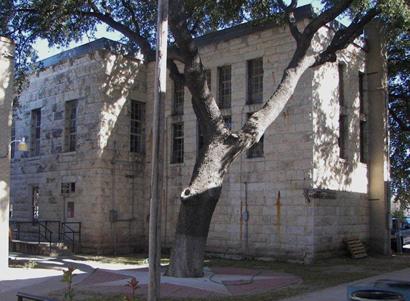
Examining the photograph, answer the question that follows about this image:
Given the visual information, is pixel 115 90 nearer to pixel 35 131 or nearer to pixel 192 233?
pixel 35 131

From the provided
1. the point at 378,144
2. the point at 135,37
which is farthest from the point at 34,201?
the point at 378,144

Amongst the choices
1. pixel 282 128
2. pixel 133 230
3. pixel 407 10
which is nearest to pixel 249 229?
pixel 282 128

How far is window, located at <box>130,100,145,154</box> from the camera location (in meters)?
23.0

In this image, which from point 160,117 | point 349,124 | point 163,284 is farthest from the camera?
point 349,124

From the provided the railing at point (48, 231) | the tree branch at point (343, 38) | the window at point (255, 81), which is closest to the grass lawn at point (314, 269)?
the railing at point (48, 231)

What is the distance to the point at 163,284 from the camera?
11922 mm

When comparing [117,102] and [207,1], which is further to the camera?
[117,102]

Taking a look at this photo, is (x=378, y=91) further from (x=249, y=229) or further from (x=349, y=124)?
(x=249, y=229)

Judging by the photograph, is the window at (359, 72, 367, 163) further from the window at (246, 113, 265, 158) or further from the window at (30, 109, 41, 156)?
the window at (30, 109, 41, 156)

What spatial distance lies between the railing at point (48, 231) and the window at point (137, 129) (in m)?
4.09

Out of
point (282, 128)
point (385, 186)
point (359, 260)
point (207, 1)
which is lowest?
point (359, 260)

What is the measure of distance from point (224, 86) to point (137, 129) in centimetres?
457

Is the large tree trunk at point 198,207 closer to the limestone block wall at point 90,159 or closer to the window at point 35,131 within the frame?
the limestone block wall at point 90,159

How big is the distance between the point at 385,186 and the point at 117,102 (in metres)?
11.4
